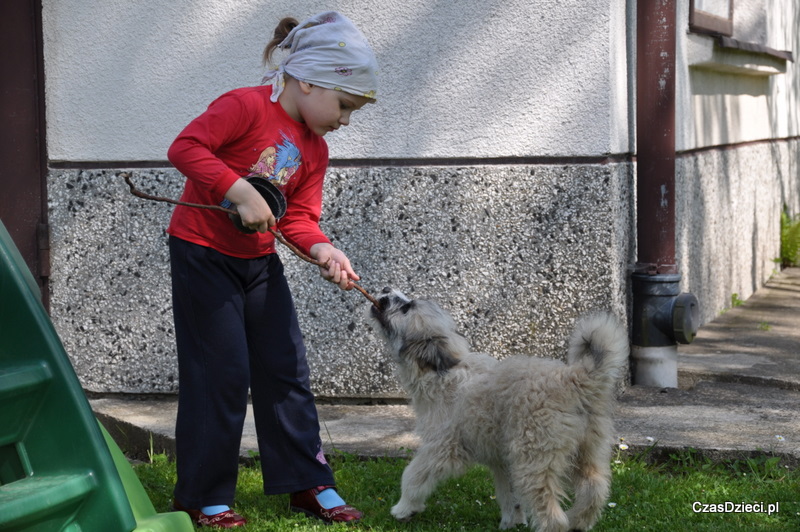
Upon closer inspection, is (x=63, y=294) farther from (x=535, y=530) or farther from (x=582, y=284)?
(x=535, y=530)

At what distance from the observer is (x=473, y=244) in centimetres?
514

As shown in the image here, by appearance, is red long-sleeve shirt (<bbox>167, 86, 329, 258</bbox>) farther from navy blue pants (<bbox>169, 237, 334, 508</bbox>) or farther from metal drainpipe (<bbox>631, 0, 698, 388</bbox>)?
metal drainpipe (<bbox>631, 0, 698, 388</bbox>)

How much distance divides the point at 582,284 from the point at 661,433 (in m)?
0.92

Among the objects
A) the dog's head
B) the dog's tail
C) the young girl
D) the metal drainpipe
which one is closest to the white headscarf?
the young girl

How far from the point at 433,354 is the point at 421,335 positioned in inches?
4.2

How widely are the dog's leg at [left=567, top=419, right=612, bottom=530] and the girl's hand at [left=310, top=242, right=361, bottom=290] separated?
1.05 meters

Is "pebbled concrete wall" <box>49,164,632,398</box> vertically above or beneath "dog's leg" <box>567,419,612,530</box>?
above

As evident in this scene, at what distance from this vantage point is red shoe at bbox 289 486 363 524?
147 inches

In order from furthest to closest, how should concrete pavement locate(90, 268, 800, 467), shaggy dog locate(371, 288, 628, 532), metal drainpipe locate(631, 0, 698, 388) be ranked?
metal drainpipe locate(631, 0, 698, 388)
concrete pavement locate(90, 268, 800, 467)
shaggy dog locate(371, 288, 628, 532)

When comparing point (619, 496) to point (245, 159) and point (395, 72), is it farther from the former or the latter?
point (395, 72)

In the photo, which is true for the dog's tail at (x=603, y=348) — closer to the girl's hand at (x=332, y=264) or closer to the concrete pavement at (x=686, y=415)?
the girl's hand at (x=332, y=264)

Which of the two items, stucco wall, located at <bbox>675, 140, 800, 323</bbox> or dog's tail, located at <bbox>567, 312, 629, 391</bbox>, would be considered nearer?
dog's tail, located at <bbox>567, 312, 629, 391</bbox>

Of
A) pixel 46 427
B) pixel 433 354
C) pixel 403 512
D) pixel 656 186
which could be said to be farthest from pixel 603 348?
pixel 656 186

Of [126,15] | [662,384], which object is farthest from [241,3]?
[662,384]
